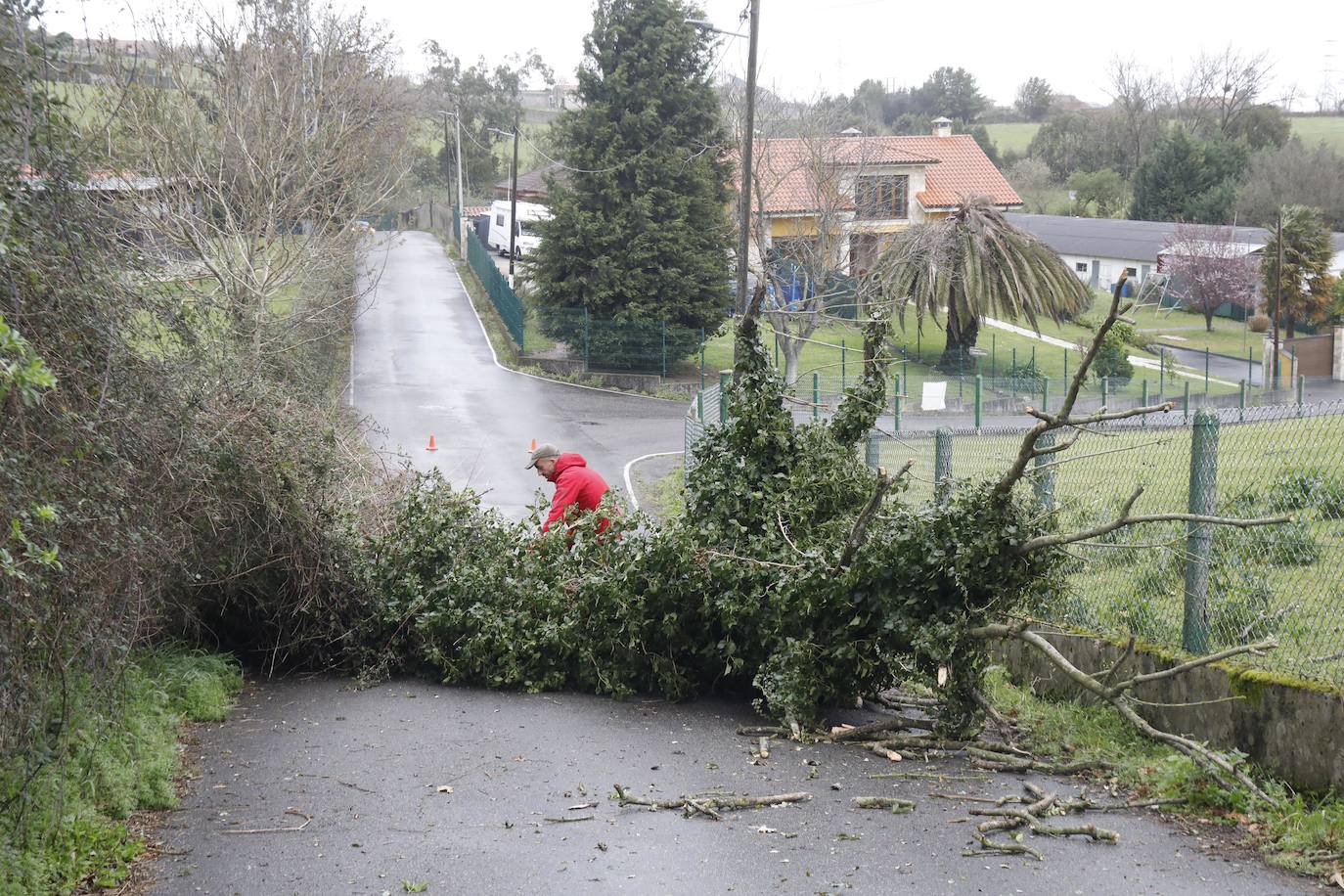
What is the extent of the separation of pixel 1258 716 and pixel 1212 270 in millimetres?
53792

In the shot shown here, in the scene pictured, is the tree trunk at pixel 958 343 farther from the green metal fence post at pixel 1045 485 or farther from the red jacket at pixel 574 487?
the green metal fence post at pixel 1045 485

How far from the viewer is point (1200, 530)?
7129mm

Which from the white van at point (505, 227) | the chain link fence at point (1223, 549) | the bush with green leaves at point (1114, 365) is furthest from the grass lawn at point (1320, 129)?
the chain link fence at point (1223, 549)

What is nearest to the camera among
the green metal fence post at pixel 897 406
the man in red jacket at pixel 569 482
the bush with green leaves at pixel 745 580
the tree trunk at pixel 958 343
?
the bush with green leaves at pixel 745 580

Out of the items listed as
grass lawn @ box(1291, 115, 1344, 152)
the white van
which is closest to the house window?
the white van

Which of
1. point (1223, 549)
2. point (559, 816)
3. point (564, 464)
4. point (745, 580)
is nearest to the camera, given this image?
point (559, 816)

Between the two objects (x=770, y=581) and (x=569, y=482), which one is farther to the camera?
(x=569, y=482)

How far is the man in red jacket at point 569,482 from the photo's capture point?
10266 mm

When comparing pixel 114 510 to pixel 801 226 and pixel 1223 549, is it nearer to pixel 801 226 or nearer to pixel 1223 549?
pixel 1223 549

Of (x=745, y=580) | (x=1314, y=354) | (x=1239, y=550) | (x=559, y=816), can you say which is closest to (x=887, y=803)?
(x=559, y=816)

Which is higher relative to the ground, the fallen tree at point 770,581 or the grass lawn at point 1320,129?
the grass lawn at point 1320,129

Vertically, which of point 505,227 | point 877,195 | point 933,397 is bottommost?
point 933,397

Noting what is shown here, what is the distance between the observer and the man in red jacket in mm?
10266

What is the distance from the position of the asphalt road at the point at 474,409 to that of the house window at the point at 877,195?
9.59 m
